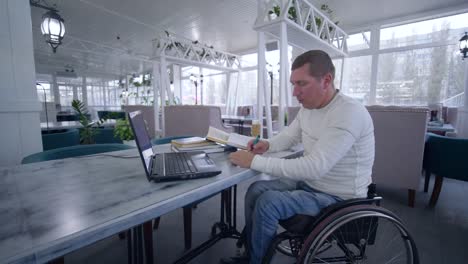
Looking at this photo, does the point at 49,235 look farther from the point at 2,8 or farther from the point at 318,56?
the point at 2,8

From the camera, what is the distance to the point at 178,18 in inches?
221

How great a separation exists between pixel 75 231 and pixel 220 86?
9.42m

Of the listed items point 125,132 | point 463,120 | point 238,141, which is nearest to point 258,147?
point 238,141

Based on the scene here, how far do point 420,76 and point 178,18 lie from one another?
602cm

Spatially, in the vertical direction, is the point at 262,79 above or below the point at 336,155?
above

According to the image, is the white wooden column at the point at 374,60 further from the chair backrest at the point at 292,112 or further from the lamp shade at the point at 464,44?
the chair backrest at the point at 292,112

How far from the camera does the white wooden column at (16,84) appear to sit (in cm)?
153

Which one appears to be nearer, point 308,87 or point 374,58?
point 308,87

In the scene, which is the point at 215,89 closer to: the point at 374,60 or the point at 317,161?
the point at 374,60

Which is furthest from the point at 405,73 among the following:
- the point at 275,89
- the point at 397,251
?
the point at 397,251

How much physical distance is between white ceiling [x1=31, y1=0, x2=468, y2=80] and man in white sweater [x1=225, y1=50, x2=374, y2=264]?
4393 mm

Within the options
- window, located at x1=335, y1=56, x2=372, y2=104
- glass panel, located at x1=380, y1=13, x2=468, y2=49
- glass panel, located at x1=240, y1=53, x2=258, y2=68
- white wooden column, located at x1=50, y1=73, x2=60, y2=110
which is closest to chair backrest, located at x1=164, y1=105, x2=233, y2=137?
window, located at x1=335, y1=56, x2=372, y2=104

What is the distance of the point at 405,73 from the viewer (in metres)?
5.43

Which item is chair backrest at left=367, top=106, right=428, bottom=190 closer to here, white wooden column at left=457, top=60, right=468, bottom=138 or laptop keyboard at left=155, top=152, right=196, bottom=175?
laptop keyboard at left=155, top=152, right=196, bottom=175
